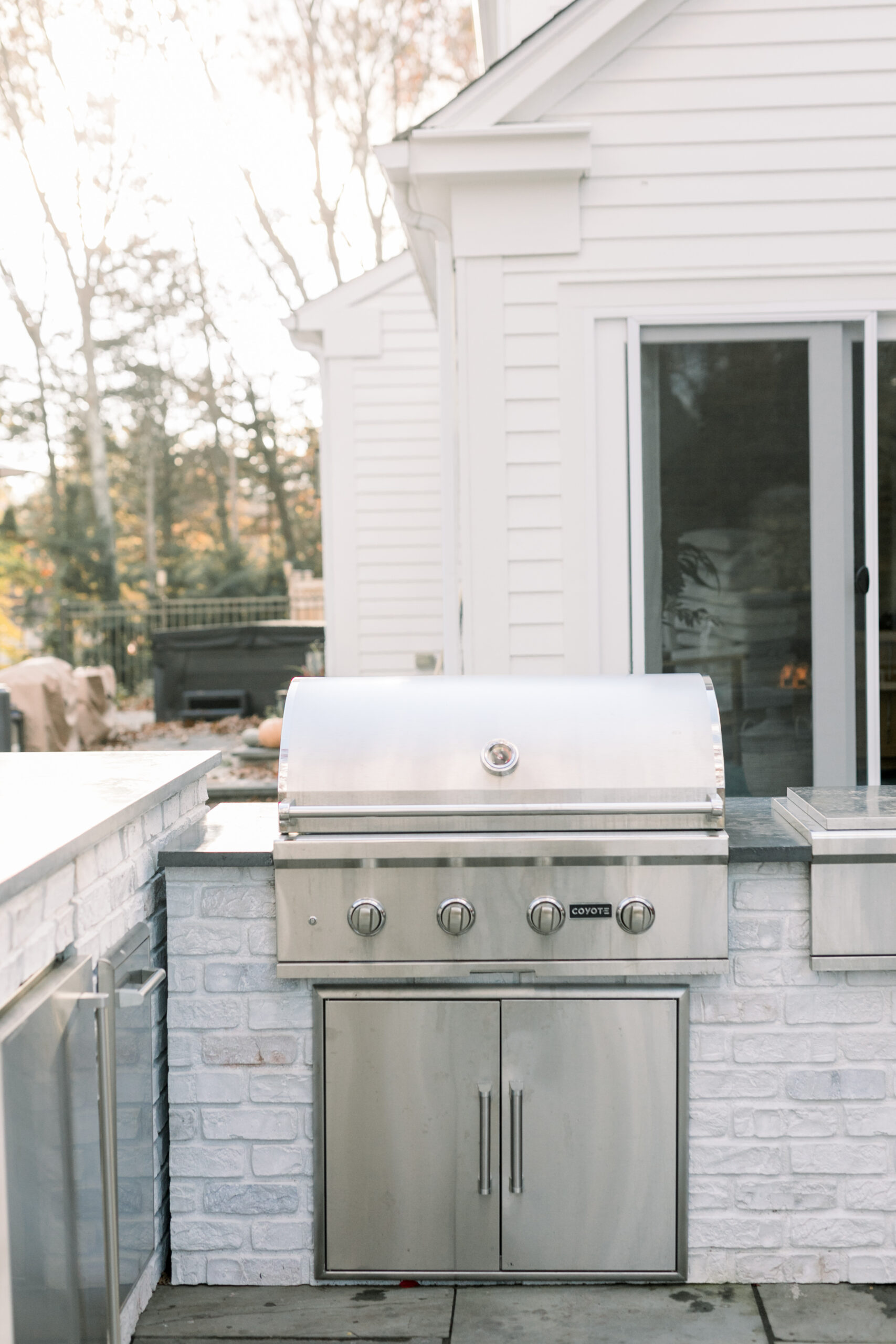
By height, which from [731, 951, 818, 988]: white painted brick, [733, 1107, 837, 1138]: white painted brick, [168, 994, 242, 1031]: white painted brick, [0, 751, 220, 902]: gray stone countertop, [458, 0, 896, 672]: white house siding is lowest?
[733, 1107, 837, 1138]: white painted brick

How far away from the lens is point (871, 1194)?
2479 mm

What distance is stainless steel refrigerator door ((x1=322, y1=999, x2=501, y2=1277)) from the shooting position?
7.90 ft

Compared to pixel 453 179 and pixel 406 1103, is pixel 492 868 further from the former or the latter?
pixel 453 179

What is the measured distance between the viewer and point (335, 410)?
370 inches

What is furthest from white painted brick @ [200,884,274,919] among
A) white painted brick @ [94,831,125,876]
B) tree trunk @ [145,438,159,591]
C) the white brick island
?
tree trunk @ [145,438,159,591]

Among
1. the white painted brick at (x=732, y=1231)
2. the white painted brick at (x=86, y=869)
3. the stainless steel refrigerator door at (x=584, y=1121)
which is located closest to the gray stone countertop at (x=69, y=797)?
the white painted brick at (x=86, y=869)

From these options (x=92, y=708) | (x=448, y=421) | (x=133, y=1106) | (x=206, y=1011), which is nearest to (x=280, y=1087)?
(x=206, y=1011)

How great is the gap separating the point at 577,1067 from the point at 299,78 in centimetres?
1779

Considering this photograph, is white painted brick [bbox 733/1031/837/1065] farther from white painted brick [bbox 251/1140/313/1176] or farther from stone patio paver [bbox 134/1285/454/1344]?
white painted brick [bbox 251/1140/313/1176]

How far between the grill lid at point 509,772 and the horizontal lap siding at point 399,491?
277 inches

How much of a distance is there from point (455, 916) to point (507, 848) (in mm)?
162

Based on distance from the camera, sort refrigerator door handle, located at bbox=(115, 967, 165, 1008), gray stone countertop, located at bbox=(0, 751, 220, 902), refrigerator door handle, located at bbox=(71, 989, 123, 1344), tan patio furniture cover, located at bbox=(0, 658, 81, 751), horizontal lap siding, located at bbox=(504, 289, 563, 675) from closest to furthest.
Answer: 1. gray stone countertop, located at bbox=(0, 751, 220, 902)
2. refrigerator door handle, located at bbox=(71, 989, 123, 1344)
3. refrigerator door handle, located at bbox=(115, 967, 165, 1008)
4. horizontal lap siding, located at bbox=(504, 289, 563, 675)
5. tan patio furniture cover, located at bbox=(0, 658, 81, 751)

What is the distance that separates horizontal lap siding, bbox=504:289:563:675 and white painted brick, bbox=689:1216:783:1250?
2.26 m

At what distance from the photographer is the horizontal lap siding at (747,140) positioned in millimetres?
4297
